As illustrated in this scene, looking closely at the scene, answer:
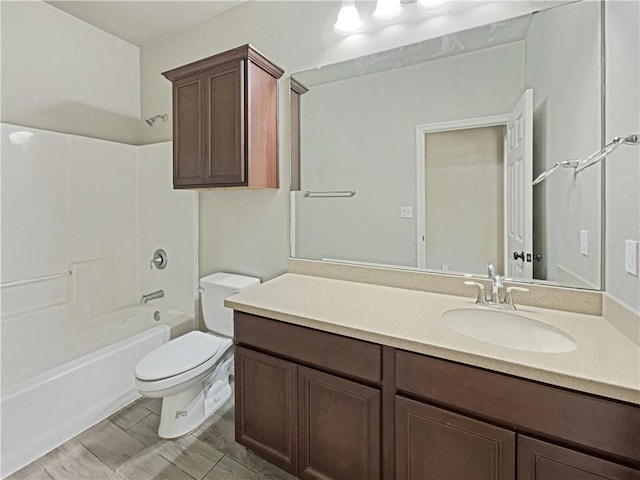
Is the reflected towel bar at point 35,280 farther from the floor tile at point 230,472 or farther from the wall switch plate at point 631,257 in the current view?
the wall switch plate at point 631,257

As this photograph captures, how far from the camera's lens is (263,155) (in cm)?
191

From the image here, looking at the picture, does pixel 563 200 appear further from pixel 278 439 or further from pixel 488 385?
pixel 278 439

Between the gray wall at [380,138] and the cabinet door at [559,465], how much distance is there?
2.65 feet

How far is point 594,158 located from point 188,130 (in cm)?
209

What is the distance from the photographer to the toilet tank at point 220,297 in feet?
6.73

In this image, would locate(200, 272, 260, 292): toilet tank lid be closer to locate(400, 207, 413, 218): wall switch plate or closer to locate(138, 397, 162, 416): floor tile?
locate(138, 397, 162, 416): floor tile

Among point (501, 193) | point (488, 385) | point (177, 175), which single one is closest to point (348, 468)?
point (488, 385)

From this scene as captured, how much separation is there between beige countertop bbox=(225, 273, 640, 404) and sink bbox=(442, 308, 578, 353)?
3cm

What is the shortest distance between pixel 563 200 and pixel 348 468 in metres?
1.44

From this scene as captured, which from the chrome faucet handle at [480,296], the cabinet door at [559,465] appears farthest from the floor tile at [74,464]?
the chrome faucet handle at [480,296]

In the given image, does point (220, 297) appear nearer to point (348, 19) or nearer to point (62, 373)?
point (62, 373)

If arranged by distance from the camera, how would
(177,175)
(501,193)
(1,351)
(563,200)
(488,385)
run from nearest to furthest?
(488,385) → (563,200) → (501,193) → (1,351) → (177,175)

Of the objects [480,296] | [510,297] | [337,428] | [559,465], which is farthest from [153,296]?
[559,465]

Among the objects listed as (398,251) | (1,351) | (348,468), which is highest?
(398,251)
